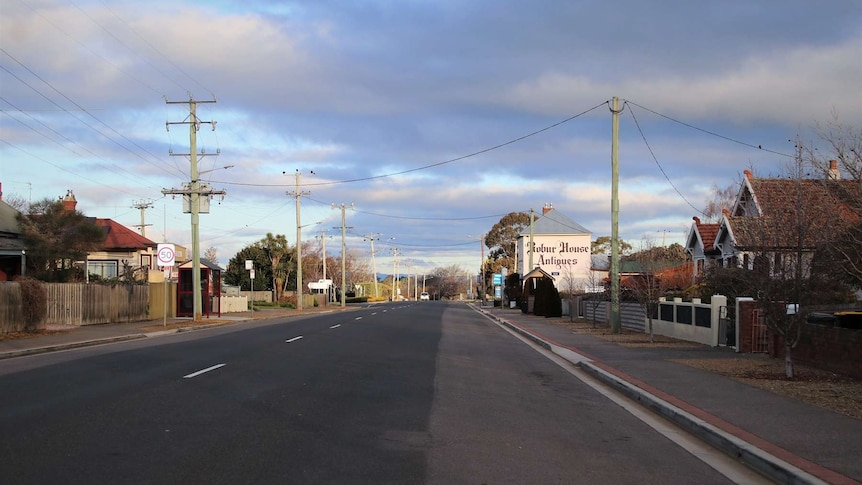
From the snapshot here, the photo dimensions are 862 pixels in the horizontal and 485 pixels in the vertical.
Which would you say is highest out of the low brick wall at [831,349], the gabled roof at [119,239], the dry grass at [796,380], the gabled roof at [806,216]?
the gabled roof at [119,239]

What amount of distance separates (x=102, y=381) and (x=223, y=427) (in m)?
5.23

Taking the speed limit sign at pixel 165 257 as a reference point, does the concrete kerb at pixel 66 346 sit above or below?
below

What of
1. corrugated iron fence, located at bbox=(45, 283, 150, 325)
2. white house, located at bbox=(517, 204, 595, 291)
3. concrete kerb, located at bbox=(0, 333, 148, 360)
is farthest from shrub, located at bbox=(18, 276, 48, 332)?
white house, located at bbox=(517, 204, 595, 291)

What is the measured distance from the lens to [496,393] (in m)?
13.0

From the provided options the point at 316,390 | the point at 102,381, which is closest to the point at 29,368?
the point at 102,381

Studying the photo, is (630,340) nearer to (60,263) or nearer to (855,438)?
(855,438)

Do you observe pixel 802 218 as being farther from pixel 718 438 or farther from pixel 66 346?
pixel 66 346

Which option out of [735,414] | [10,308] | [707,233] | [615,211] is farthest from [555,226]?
[735,414]

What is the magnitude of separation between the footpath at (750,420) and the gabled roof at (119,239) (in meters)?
38.1

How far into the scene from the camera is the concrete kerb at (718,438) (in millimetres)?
7238

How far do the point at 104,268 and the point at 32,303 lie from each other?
24.7 meters

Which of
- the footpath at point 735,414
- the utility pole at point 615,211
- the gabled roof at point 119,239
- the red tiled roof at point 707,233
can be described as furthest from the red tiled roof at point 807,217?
the gabled roof at point 119,239

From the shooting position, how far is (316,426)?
A: 370 inches

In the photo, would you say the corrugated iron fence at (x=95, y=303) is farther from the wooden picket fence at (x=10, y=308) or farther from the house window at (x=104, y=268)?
the house window at (x=104, y=268)
